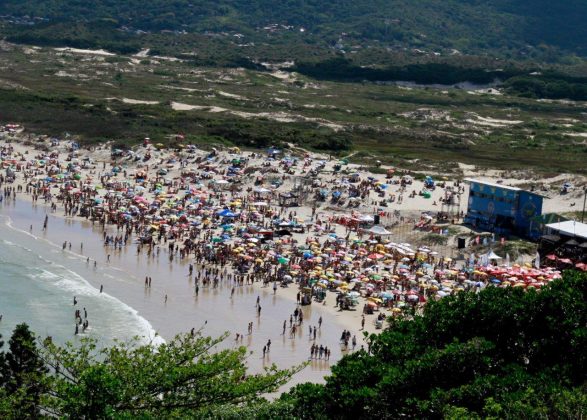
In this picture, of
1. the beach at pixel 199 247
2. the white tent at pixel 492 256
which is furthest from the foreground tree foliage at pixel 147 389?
the white tent at pixel 492 256

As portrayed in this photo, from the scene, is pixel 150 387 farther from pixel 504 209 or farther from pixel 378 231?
pixel 504 209

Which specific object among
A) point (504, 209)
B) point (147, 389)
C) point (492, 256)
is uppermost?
point (147, 389)

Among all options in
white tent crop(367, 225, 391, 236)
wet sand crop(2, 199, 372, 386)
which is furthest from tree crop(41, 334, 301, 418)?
white tent crop(367, 225, 391, 236)

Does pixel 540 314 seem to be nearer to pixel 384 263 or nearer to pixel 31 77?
pixel 384 263

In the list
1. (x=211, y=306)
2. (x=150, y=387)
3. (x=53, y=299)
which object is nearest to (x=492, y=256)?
(x=211, y=306)

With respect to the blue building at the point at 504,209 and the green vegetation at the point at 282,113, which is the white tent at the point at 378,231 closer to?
the blue building at the point at 504,209

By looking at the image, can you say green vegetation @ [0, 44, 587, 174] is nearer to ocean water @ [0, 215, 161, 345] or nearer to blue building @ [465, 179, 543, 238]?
blue building @ [465, 179, 543, 238]
